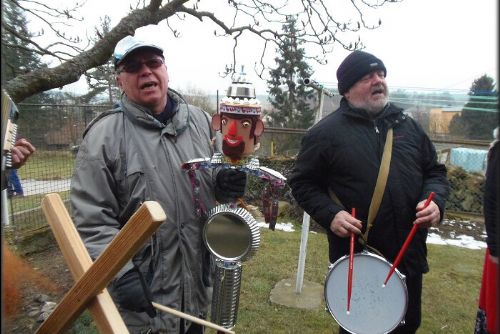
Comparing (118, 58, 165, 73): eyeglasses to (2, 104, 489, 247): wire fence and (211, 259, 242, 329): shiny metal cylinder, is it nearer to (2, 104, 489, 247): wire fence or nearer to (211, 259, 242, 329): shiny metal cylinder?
(211, 259, 242, 329): shiny metal cylinder

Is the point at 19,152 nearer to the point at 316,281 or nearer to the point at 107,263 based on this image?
the point at 107,263

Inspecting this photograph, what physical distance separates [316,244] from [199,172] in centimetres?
423

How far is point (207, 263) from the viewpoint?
179cm

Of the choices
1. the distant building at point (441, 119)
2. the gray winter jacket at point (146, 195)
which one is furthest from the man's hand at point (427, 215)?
the distant building at point (441, 119)

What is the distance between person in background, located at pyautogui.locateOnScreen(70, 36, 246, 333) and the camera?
5.00 ft

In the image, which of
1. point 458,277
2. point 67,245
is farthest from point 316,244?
point 67,245

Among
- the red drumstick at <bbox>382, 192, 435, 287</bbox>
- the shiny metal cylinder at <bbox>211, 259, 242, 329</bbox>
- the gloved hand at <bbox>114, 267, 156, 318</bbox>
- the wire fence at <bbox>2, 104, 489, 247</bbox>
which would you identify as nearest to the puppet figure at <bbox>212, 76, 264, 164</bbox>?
the shiny metal cylinder at <bbox>211, 259, 242, 329</bbox>

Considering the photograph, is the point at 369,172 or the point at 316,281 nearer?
the point at 369,172

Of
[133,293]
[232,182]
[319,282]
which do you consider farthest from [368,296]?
[319,282]

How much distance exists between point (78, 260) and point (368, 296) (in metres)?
1.43

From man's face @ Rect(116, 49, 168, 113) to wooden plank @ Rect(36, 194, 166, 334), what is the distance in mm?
758

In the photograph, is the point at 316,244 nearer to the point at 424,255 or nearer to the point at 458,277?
the point at 458,277

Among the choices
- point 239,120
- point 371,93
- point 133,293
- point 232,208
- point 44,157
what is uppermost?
point 371,93

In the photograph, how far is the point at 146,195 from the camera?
1574 millimetres
